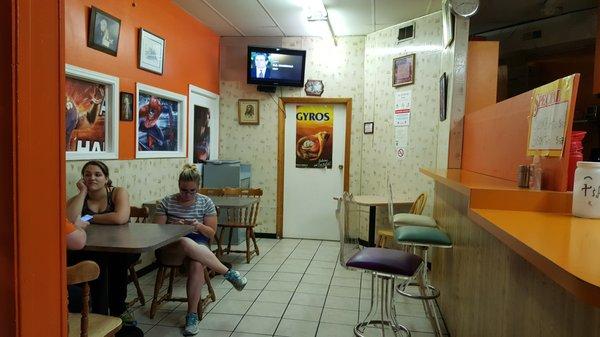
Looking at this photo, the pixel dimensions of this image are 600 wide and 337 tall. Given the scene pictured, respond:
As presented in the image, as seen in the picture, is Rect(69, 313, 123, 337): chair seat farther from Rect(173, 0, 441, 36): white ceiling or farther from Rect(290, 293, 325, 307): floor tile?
Rect(173, 0, 441, 36): white ceiling

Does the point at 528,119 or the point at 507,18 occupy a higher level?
the point at 507,18

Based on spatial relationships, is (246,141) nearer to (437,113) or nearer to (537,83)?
(437,113)

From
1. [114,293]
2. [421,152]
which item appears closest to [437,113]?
[421,152]

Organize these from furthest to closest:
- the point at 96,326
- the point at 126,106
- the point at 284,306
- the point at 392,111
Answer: the point at 392,111 < the point at 126,106 < the point at 284,306 < the point at 96,326

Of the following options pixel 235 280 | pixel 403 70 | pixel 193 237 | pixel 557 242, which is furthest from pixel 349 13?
pixel 557 242

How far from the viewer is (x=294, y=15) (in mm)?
4906

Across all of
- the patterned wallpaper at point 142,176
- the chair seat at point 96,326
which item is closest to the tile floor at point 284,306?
the patterned wallpaper at point 142,176

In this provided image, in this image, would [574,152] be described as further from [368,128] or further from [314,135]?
[314,135]

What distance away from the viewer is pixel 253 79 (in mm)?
5660

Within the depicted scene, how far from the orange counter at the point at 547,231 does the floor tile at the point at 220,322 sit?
189 cm

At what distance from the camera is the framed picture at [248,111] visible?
589 centimetres

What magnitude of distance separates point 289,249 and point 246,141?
1.64 m

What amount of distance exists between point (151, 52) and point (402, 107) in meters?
2.88

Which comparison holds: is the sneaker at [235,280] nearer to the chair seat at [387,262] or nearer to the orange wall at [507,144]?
the chair seat at [387,262]
